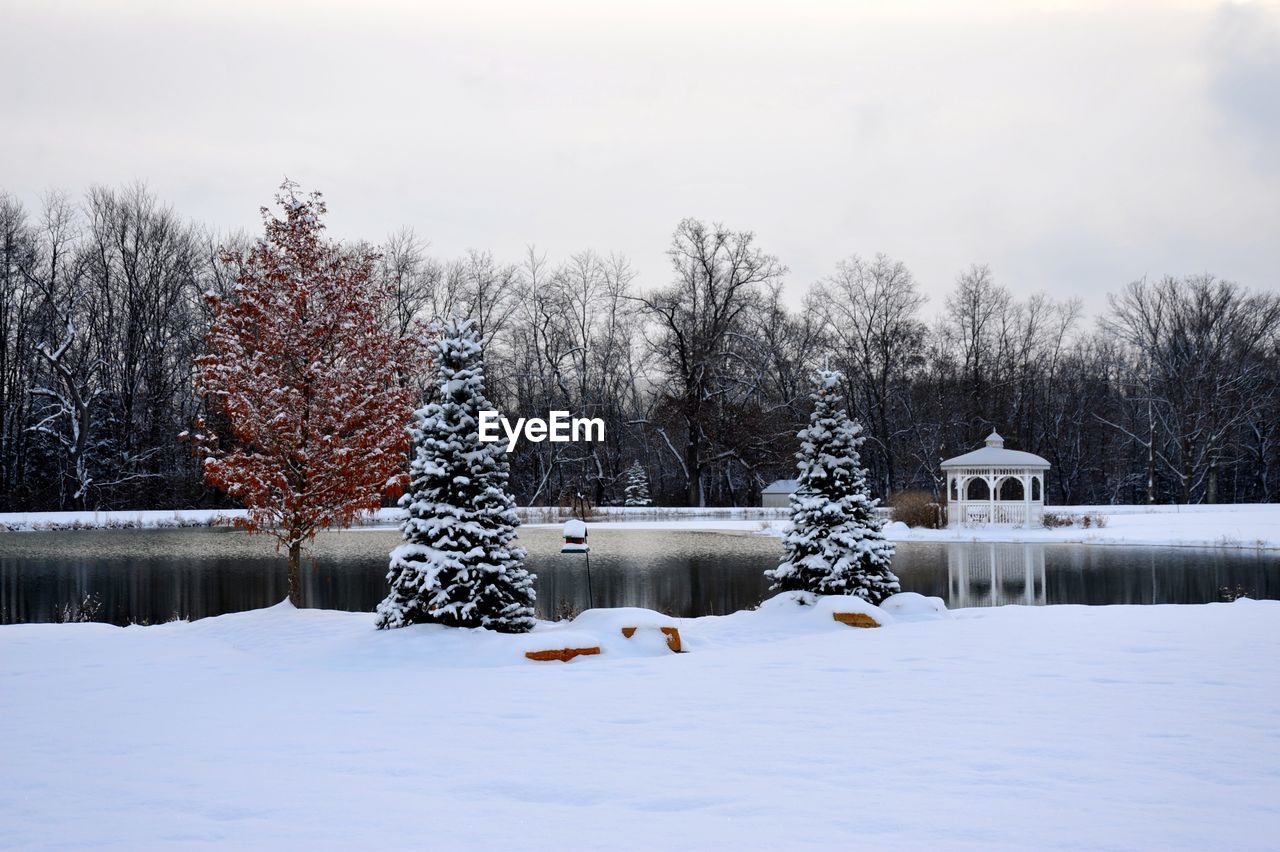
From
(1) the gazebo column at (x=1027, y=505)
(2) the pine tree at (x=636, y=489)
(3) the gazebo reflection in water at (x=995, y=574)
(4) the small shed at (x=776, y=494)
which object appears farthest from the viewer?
(2) the pine tree at (x=636, y=489)

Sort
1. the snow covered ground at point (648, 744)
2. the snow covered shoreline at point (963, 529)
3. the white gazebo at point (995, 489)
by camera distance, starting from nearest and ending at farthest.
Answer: the snow covered ground at point (648, 744)
the snow covered shoreline at point (963, 529)
the white gazebo at point (995, 489)

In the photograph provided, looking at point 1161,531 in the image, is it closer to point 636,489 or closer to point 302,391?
point 636,489

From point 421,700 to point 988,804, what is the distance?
4.15m

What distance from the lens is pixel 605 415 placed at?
5153 cm

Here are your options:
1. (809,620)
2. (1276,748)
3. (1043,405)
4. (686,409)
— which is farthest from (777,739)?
(1043,405)

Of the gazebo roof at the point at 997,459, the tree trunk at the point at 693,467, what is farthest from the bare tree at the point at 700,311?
the gazebo roof at the point at 997,459

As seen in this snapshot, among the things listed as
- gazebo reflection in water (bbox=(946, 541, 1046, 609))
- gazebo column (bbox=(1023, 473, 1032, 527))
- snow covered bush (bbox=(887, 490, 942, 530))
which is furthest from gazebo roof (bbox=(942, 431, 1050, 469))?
gazebo reflection in water (bbox=(946, 541, 1046, 609))

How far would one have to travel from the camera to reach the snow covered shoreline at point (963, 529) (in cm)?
2939

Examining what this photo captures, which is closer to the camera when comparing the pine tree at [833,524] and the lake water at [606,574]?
the pine tree at [833,524]

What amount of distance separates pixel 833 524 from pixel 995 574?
33.2 feet

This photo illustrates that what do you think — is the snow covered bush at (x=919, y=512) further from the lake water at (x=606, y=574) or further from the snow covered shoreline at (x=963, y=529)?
the lake water at (x=606, y=574)

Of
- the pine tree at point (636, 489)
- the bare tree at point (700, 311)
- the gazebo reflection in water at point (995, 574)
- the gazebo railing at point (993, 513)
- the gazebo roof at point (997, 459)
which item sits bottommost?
the gazebo reflection in water at point (995, 574)

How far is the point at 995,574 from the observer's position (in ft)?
69.3

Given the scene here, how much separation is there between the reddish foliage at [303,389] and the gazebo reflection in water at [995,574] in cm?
967
